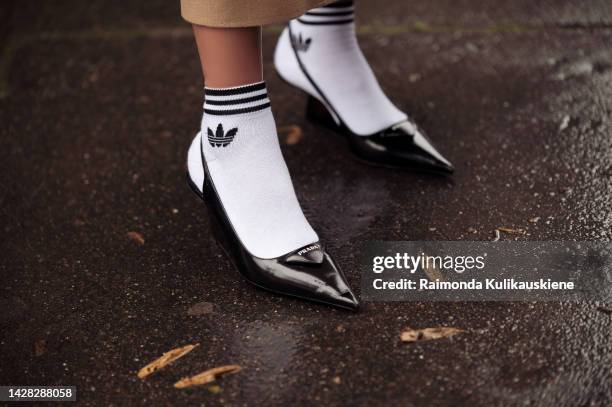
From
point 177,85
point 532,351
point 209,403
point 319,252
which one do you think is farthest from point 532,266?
point 177,85

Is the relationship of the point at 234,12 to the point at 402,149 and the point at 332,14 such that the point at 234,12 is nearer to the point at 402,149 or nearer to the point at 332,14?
the point at 332,14

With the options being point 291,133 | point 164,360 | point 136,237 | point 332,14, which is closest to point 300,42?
point 332,14

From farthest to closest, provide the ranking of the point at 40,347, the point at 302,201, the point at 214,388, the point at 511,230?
1. the point at 302,201
2. the point at 511,230
3. the point at 40,347
4. the point at 214,388

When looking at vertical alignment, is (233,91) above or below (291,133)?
above

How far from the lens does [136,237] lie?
1.76 m

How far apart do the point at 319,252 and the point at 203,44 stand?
45 cm

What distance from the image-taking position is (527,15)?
2.59 metres

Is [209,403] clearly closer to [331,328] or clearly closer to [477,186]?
[331,328]

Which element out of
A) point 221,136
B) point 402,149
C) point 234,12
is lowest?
point 402,149

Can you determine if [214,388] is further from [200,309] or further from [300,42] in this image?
[300,42]

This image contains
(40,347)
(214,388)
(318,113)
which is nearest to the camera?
(214,388)

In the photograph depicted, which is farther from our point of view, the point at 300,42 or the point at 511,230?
the point at 300,42

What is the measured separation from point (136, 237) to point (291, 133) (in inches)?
21.8

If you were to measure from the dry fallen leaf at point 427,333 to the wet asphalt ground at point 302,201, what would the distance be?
0.02 m
